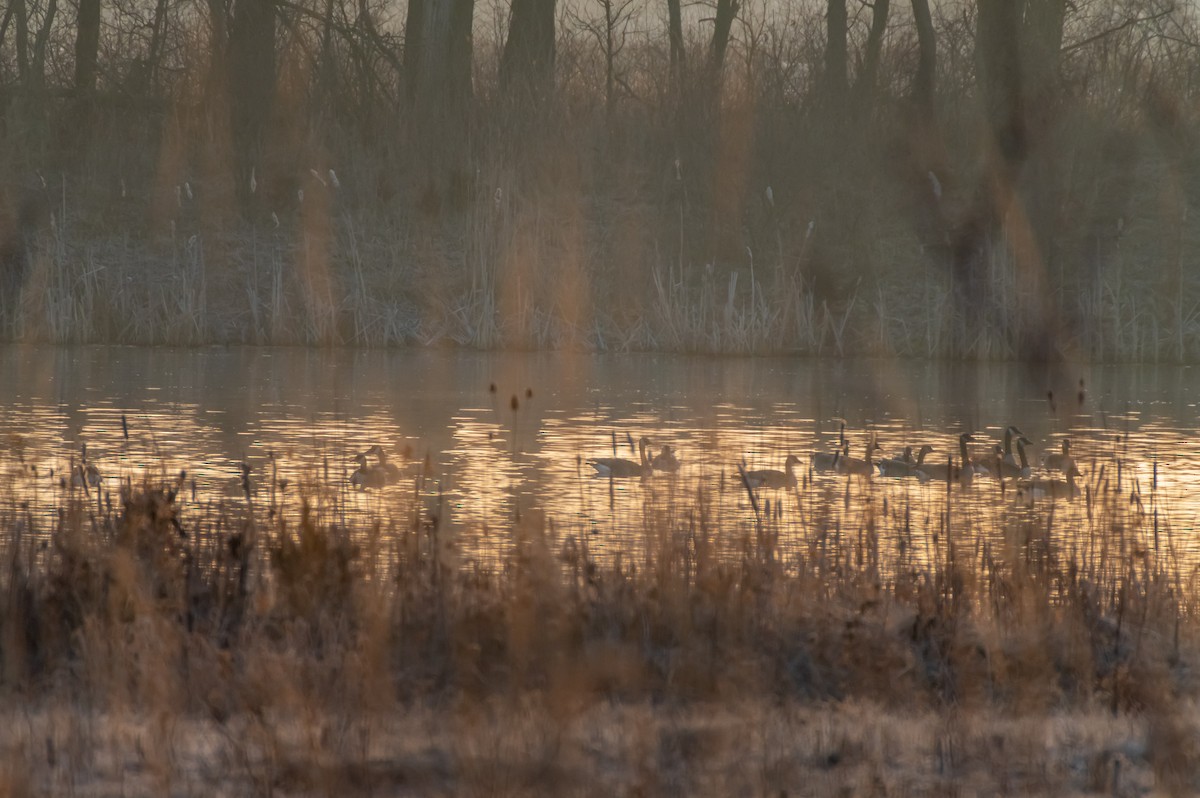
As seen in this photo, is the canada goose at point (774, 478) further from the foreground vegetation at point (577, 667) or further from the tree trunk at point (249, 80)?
the tree trunk at point (249, 80)

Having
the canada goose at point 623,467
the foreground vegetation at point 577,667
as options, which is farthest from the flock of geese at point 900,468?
the foreground vegetation at point 577,667

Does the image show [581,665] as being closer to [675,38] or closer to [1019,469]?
[1019,469]

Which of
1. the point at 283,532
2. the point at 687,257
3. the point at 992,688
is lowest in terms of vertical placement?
the point at 992,688

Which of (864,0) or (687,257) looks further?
(864,0)

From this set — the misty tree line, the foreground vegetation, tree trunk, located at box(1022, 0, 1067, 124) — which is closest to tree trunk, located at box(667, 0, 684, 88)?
the misty tree line

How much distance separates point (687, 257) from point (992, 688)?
57.5ft

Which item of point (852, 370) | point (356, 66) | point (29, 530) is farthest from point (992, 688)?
point (356, 66)

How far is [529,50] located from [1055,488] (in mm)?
15849

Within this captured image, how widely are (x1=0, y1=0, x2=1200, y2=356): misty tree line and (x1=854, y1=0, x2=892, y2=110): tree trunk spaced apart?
3 cm

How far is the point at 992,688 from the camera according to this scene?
4.79 metres

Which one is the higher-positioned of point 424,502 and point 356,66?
point 356,66

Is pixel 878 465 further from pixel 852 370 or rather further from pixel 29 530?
pixel 852 370

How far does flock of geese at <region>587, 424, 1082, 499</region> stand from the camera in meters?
8.67

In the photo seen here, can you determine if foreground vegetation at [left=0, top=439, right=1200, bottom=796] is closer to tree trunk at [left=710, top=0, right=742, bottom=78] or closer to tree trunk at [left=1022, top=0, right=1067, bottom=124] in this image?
tree trunk at [left=1022, top=0, right=1067, bottom=124]
